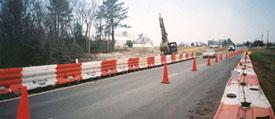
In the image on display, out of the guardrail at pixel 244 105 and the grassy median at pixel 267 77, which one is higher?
the guardrail at pixel 244 105

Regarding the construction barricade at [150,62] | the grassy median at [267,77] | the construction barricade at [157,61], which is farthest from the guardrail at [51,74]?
the grassy median at [267,77]

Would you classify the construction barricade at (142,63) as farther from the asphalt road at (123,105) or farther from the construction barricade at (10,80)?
the construction barricade at (10,80)

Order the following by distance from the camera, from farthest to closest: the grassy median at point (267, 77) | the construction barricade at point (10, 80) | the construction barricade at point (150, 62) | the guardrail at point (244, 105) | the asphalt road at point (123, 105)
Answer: the construction barricade at point (150, 62) < the grassy median at point (267, 77) < the construction barricade at point (10, 80) < the asphalt road at point (123, 105) < the guardrail at point (244, 105)

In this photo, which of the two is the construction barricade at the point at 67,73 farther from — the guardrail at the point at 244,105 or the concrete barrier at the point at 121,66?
the guardrail at the point at 244,105

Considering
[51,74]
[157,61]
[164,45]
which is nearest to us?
[51,74]

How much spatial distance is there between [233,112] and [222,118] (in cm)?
20

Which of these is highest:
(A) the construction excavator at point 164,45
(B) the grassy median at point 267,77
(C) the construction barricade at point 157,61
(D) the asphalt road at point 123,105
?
(A) the construction excavator at point 164,45

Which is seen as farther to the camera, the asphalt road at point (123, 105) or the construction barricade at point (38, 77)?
the construction barricade at point (38, 77)

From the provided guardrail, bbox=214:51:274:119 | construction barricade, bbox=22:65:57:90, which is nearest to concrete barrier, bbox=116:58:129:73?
construction barricade, bbox=22:65:57:90

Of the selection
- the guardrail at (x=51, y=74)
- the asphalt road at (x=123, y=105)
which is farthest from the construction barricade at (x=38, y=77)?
the asphalt road at (x=123, y=105)

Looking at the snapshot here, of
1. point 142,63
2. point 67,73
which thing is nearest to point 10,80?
point 67,73

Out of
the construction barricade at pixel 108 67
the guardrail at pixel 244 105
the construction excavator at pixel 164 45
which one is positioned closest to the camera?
the guardrail at pixel 244 105

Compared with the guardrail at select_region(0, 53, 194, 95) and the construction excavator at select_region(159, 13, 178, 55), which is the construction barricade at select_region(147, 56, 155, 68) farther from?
the construction excavator at select_region(159, 13, 178, 55)

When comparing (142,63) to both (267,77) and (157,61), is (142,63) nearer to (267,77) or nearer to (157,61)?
(157,61)
